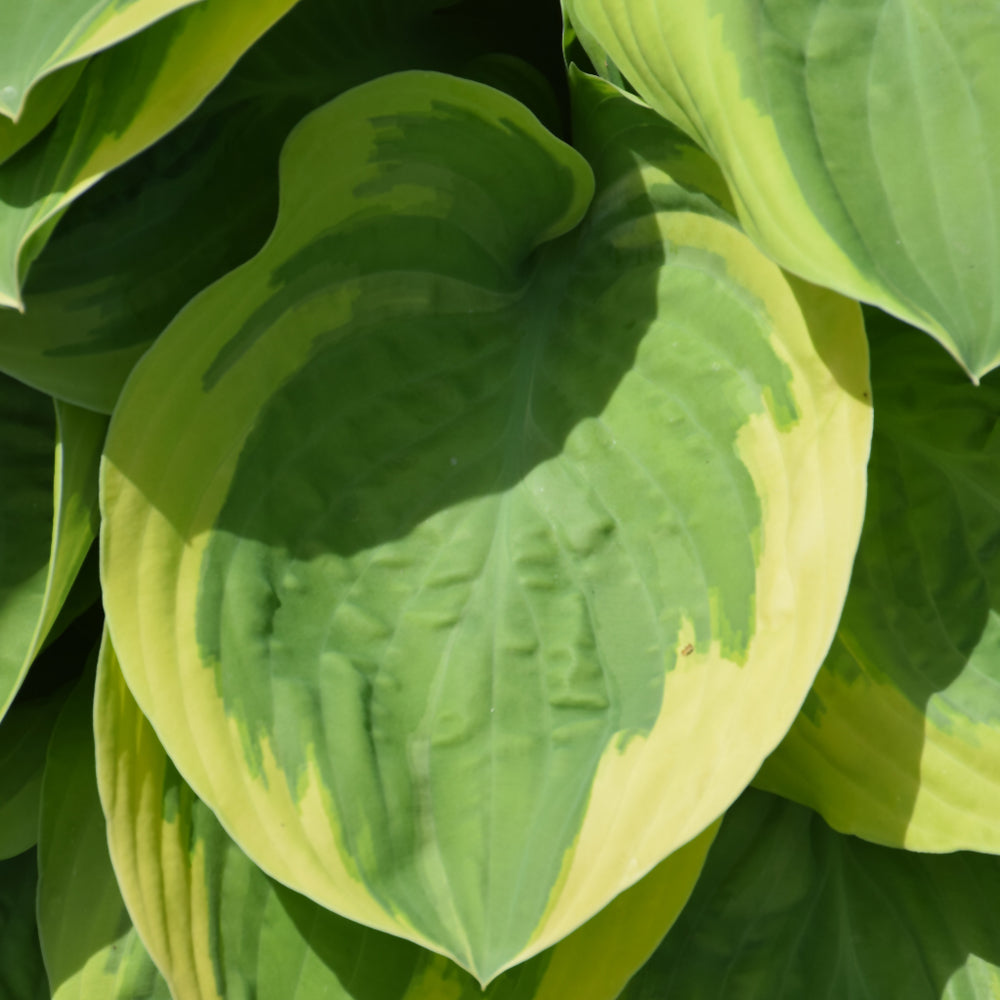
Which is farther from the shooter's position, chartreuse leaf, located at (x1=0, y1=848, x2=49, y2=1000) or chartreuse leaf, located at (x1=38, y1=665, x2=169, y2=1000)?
chartreuse leaf, located at (x1=0, y1=848, x2=49, y2=1000)

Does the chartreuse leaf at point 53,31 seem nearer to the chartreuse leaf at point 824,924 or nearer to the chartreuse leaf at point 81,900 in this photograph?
the chartreuse leaf at point 81,900

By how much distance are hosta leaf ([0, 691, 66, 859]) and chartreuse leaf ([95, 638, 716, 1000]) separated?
0.71 feet

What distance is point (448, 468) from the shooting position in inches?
24.8

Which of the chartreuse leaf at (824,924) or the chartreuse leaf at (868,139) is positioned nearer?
the chartreuse leaf at (868,139)

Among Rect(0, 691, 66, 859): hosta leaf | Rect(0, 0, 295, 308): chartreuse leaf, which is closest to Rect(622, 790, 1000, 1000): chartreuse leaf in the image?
Rect(0, 691, 66, 859): hosta leaf

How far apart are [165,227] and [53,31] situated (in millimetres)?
176

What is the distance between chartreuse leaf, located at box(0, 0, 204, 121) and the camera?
1.48 feet

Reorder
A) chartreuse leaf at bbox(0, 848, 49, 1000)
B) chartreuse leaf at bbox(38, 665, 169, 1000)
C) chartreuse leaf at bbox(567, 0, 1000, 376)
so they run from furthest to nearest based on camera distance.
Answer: chartreuse leaf at bbox(0, 848, 49, 1000), chartreuse leaf at bbox(38, 665, 169, 1000), chartreuse leaf at bbox(567, 0, 1000, 376)

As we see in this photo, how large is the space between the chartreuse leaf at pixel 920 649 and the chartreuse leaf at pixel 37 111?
1.70ft

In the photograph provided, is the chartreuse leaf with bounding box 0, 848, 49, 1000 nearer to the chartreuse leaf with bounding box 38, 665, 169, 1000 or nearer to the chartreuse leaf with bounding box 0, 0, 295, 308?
the chartreuse leaf with bounding box 38, 665, 169, 1000

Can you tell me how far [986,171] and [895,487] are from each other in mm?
281

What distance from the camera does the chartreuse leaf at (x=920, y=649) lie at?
0.64m

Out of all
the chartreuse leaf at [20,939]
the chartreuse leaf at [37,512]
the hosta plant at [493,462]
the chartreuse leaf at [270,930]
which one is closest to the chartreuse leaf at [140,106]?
the hosta plant at [493,462]

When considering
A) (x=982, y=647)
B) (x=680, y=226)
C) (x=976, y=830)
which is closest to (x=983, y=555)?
(x=982, y=647)
